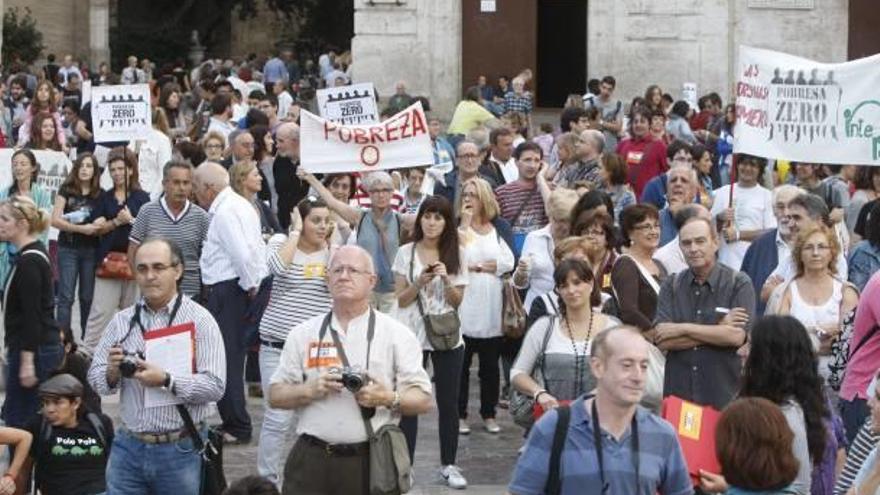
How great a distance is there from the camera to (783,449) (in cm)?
742

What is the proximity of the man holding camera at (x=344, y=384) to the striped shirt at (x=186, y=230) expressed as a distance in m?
4.73

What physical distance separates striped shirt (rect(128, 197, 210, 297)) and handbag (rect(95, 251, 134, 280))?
51.8 inches

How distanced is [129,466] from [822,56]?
22.7 metres

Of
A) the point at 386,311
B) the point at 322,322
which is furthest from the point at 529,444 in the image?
the point at 386,311

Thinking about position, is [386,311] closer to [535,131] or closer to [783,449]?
[783,449]

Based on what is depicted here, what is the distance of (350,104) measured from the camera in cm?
1953

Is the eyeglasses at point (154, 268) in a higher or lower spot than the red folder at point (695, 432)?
higher

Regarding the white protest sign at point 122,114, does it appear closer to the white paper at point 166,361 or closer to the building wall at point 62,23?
the white paper at point 166,361

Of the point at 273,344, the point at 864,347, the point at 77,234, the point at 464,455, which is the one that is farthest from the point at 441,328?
the point at 77,234

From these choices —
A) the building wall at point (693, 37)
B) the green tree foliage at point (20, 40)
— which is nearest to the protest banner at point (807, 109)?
the building wall at point (693, 37)

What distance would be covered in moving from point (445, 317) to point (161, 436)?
3.34m

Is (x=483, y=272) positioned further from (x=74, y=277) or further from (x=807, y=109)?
(x=74, y=277)

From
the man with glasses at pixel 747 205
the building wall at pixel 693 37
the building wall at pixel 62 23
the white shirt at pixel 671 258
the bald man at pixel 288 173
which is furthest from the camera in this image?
the building wall at pixel 62 23

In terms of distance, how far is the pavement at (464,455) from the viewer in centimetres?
1240
